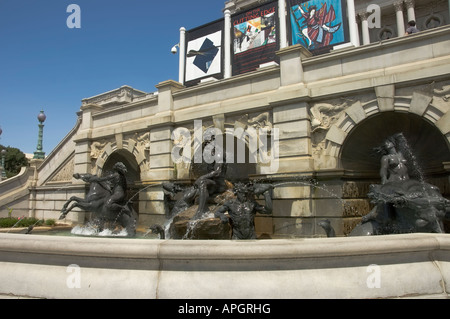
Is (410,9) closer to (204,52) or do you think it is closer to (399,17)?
(399,17)

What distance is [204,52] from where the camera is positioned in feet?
68.6

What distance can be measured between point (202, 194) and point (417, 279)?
6632mm

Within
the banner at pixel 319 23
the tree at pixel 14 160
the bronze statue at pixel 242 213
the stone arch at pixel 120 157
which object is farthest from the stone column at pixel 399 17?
the tree at pixel 14 160

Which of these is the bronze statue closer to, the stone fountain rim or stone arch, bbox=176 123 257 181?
the stone fountain rim

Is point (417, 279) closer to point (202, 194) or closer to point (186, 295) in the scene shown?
point (186, 295)

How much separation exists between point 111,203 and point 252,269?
8.26 m

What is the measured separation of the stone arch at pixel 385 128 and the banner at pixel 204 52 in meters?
11.3

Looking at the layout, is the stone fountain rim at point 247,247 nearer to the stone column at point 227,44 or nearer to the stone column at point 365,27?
the stone column at point 227,44

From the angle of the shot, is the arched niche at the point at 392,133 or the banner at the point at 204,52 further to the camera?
the banner at the point at 204,52

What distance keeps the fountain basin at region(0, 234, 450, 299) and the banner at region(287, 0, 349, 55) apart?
50.0 ft

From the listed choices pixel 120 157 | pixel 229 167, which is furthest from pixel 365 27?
pixel 120 157

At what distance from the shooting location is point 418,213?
663 cm

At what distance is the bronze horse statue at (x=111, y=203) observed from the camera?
1108 cm
